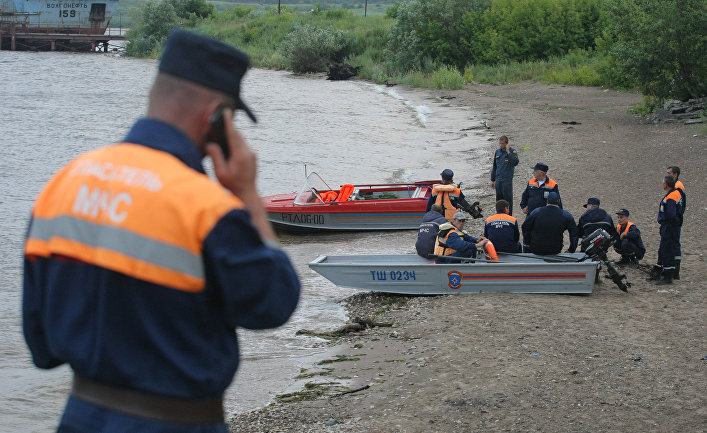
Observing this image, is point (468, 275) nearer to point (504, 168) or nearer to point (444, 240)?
point (444, 240)

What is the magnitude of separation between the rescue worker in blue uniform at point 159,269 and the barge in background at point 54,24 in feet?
277

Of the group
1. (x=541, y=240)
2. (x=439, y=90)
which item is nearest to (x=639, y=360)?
(x=541, y=240)

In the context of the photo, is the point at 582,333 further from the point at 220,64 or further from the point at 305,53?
the point at 305,53

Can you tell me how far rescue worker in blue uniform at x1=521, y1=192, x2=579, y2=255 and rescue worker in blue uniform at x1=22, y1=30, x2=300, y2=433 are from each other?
9.92 metres

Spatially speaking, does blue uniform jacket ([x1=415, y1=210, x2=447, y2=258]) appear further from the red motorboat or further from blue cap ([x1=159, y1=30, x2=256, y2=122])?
blue cap ([x1=159, y1=30, x2=256, y2=122])

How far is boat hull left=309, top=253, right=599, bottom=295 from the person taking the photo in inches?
441

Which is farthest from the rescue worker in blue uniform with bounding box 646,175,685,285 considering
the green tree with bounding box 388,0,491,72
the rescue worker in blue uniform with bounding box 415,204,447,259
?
the green tree with bounding box 388,0,491,72

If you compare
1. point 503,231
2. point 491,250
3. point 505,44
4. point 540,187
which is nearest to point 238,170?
point 491,250

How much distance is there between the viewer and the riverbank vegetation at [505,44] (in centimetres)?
2853

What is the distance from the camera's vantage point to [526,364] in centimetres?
830

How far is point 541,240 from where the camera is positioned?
1185cm

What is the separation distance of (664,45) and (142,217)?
96.2 ft

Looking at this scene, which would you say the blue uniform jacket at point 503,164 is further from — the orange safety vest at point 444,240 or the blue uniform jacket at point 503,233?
the orange safety vest at point 444,240

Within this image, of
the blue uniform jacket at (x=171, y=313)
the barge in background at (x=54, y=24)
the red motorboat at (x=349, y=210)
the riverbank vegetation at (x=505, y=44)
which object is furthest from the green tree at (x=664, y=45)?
the barge in background at (x=54, y=24)
